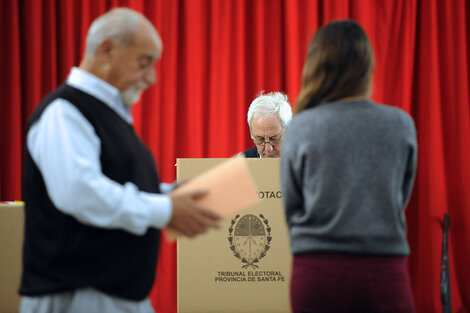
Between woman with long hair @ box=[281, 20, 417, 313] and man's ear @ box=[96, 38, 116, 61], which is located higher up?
man's ear @ box=[96, 38, 116, 61]

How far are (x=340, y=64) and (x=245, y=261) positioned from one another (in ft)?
3.06

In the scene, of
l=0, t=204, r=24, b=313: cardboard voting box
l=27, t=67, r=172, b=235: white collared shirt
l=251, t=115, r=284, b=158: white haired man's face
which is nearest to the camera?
l=27, t=67, r=172, b=235: white collared shirt

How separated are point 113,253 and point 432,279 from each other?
10.5 feet

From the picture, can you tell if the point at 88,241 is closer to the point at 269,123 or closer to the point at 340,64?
the point at 340,64

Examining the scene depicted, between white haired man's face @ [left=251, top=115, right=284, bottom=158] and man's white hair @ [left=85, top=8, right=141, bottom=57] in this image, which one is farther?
white haired man's face @ [left=251, top=115, right=284, bottom=158]

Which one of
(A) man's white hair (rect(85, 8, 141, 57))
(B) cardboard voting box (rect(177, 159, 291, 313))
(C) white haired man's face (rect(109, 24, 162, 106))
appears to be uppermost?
(A) man's white hair (rect(85, 8, 141, 57))

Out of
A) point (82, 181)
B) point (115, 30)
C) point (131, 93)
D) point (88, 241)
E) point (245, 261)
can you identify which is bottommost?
point (245, 261)

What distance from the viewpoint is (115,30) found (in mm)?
1300

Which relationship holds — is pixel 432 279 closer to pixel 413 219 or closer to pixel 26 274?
pixel 413 219

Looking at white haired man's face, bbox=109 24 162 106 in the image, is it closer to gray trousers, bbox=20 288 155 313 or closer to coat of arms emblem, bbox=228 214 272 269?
gray trousers, bbox=20 288 155 313

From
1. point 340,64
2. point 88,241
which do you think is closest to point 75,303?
point 88,241

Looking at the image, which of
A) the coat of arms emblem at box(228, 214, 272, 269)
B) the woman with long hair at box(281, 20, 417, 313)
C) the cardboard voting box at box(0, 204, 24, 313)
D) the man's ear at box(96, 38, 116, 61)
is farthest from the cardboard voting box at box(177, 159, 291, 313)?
the man's ear at box(96, 38, 116, 61)

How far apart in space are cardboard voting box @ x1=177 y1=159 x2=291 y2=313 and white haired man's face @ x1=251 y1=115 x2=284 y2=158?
2.64 feet

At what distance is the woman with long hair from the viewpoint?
1.28 meters
